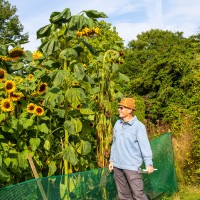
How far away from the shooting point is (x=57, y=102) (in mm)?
4031

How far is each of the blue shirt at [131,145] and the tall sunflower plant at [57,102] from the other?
332 mm

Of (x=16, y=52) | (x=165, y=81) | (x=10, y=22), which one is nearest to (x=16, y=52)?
(x=16, y=52)

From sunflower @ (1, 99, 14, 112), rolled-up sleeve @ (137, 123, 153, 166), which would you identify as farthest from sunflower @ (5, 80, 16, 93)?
rolled-up sleeve @ (137, 123, 153, 166)

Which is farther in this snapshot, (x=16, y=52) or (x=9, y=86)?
(x=16, y=52)

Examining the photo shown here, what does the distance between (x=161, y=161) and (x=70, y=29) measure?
285 centimetres

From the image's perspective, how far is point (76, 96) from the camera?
3.99 m

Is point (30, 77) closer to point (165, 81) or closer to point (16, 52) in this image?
point (16, 52)

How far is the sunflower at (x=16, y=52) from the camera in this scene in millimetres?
4414

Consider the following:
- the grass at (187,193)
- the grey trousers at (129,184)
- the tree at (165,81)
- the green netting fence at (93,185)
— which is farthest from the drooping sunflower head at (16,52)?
the tree at (165,81)

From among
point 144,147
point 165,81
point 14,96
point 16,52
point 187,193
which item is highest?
point 165,81

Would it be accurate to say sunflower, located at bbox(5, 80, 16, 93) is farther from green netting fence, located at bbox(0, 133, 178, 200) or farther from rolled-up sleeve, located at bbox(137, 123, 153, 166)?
rolled-up sleeve, located at bbox(137, 123, 153, 166)

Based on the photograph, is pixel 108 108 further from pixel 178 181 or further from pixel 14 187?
pixel 178 181

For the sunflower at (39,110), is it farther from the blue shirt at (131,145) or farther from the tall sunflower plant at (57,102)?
the blue shirt at (131,145)

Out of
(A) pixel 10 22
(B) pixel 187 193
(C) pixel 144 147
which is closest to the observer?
(C) pixel 144 147
